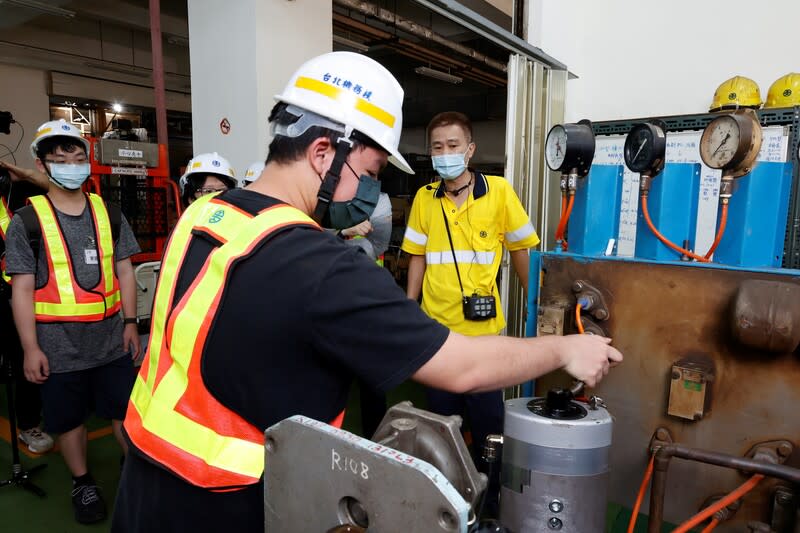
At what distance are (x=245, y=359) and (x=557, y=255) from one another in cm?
101

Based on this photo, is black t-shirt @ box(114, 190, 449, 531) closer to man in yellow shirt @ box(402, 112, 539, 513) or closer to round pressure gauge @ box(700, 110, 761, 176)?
round pressure gauge @ box(700, 110, 761, 176)

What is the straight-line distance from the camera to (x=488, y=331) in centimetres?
226

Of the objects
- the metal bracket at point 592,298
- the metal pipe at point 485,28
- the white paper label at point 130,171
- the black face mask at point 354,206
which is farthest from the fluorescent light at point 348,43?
the black face mask at point 354,206

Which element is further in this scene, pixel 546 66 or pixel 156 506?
pixel 546 66

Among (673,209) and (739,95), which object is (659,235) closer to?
(673,209)

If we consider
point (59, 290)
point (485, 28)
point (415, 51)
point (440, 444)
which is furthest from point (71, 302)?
point (415, 51)

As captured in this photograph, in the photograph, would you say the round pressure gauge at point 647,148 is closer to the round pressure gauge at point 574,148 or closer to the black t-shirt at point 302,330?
the round pressure gauge at point 574,148

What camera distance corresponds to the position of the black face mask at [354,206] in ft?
3.36

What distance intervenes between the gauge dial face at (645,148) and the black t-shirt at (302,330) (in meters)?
1.02

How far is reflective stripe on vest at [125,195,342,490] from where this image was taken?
0.79 m

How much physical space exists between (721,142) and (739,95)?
1.89 metres

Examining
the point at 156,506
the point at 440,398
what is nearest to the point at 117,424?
the point at 440,398

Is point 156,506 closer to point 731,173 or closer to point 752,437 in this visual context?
point 752,437

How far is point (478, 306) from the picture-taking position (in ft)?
7.19
